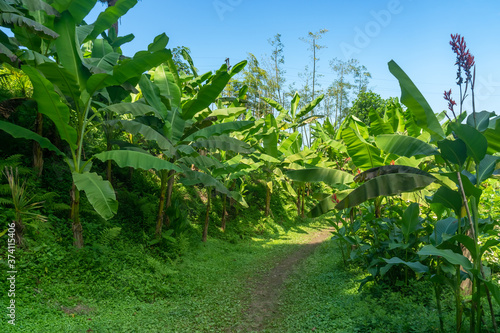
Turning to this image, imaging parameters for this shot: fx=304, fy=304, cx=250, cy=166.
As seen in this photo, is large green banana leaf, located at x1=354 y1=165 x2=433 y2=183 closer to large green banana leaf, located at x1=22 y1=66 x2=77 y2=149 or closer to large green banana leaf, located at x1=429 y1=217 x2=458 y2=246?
large green banana leaf, located at x1=429 y1=217 x2=458 y2=246

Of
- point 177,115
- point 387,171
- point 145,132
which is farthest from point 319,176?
point 177,115

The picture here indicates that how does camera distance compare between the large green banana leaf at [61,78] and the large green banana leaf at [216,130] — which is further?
the large green banana leaf at [216,130]

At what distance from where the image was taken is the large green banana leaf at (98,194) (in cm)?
430

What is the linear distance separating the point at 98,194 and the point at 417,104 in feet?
14.1

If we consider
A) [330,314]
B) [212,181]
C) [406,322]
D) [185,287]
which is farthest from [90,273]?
[406,322]

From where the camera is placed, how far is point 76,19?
5.18 m

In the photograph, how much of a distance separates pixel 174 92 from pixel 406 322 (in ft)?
19.2

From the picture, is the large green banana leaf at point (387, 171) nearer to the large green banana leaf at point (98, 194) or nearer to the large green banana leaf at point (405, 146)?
the large green banana leaf at point (405, 146)

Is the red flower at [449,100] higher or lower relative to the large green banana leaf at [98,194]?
higher

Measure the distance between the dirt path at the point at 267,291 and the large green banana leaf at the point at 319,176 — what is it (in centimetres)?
234

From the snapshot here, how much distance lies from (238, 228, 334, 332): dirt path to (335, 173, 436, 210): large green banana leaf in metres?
2.53

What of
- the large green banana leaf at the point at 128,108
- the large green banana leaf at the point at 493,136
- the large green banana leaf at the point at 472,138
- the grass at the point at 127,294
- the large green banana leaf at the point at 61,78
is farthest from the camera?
the large green banana leaf at the point at 128,108

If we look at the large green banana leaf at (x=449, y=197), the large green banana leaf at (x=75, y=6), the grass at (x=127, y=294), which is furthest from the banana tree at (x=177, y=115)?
the large green banana leaf at (x=449, y=197)

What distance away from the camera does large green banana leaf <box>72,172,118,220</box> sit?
4.30 metres
